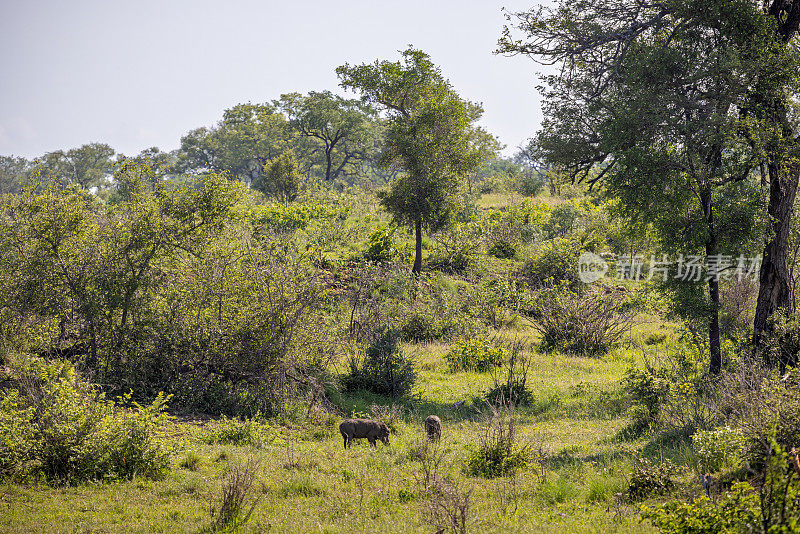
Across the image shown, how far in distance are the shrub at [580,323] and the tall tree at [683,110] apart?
4.42 metres

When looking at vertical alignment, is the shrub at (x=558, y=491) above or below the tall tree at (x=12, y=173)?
below

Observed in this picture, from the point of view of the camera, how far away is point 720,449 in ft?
19.3

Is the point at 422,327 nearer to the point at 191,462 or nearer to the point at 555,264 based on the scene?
the point at 555,264

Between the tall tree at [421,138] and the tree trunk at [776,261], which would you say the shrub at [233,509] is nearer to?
the tree trunk at [776,261]

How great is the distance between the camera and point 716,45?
10.5 m

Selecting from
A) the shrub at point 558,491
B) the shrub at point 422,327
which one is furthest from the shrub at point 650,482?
the shrub at point 422,327

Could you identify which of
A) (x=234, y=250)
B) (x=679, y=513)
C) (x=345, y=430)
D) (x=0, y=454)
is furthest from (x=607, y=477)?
(x=234, y=250)

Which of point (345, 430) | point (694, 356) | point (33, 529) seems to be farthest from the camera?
point (694, 356)

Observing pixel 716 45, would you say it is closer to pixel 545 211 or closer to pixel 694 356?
pixel 694 356

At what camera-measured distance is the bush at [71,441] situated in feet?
21.9

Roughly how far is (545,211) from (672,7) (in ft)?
63.5

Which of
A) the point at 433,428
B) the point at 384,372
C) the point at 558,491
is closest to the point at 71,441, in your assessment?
the point at 433,428

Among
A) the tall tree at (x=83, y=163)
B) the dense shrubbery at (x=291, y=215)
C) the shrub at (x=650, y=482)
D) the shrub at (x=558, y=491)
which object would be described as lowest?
the shrub at (x=558, y=491)

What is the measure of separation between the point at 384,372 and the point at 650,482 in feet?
22.1
